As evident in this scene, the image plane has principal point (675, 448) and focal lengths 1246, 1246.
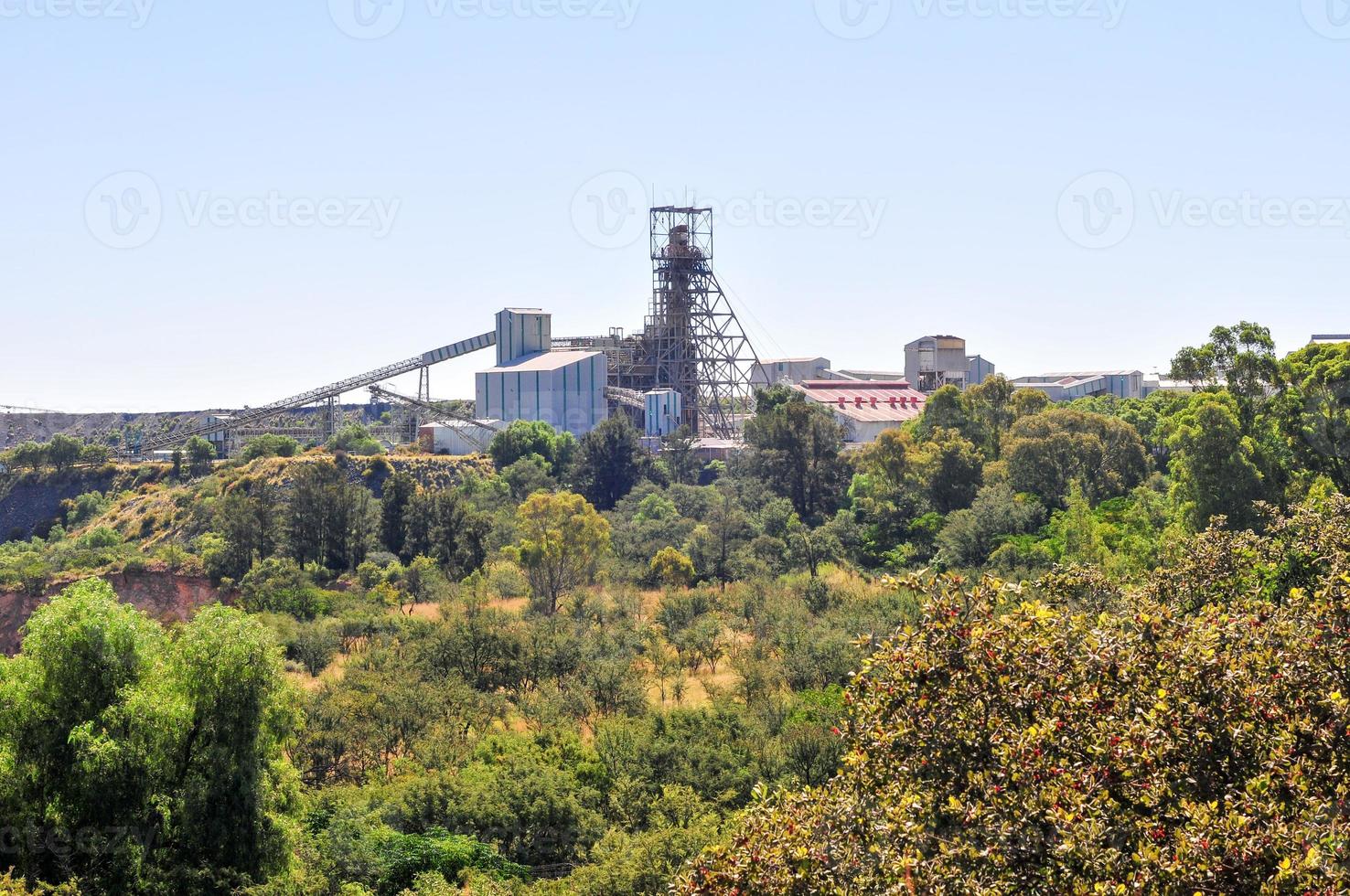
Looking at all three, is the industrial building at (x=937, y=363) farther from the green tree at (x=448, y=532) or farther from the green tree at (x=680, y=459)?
the green tree at (x=448, y=532)

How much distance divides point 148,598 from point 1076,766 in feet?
131

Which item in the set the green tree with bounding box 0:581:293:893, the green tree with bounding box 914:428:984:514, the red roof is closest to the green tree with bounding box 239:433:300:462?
the red roof

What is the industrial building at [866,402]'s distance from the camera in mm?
74188

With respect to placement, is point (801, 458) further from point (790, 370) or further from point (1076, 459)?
point (790, 370)

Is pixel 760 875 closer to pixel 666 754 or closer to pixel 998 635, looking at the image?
pixel 998 635

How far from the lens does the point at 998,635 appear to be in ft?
31.6

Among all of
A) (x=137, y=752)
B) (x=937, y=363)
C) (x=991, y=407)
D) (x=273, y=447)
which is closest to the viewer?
(x=137, y=752)

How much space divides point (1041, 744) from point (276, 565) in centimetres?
3891

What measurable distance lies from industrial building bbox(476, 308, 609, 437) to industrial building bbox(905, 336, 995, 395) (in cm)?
2351

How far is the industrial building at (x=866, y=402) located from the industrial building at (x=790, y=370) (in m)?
3.43

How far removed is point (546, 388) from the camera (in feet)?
230

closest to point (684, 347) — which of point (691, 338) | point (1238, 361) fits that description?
point (691, 338)

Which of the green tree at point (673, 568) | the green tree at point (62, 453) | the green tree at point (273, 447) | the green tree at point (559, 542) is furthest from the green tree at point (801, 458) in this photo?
the green tree at point (62, 453)

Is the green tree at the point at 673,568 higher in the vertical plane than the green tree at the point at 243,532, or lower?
lower
